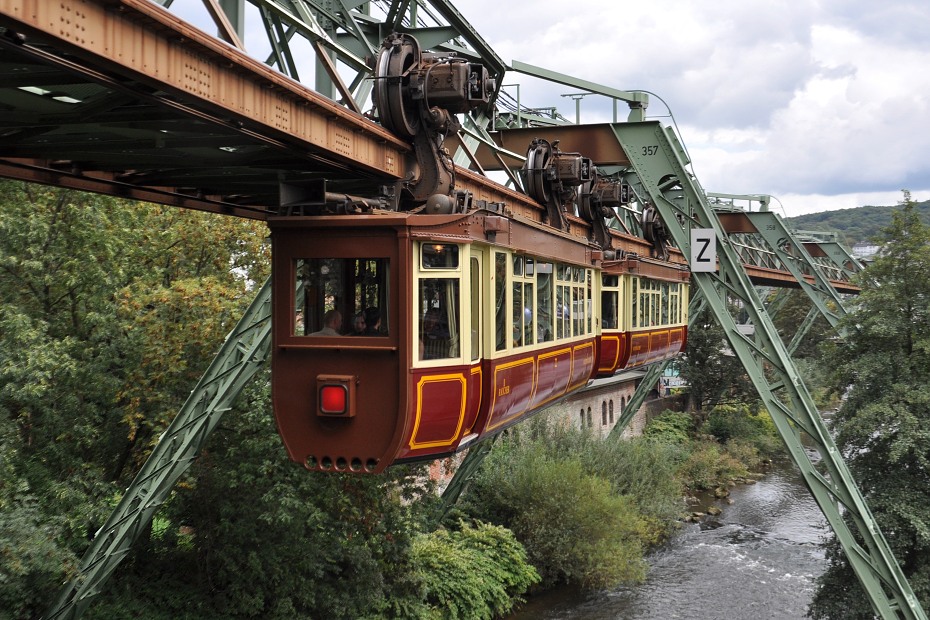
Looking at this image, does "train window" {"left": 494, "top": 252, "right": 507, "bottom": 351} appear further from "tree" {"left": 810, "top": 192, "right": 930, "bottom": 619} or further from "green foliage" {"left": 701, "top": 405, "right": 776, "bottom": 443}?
"green foliage" {"left": 701, "top": 405, "right": 776, "bottom": 443}

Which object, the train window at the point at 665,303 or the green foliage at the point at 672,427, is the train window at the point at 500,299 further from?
the green foliage at the point at 672,427

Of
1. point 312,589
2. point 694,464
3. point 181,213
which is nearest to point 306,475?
point 312,589

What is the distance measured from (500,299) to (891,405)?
11.2m

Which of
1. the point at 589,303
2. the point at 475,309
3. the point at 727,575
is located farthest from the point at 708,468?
the point at 475,309

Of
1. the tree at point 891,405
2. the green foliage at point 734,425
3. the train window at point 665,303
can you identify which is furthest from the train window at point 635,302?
the green foliage at point 734,425

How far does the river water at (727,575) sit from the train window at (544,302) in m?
12.9

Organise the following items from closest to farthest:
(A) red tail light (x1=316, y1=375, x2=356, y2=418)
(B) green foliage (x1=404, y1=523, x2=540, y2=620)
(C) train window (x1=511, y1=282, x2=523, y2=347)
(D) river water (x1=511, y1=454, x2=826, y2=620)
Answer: (A) red tail light (x1=316, y1=375, x2=356, y2=418) < (C) train window (x1=511, y1=282, x2=523, y2=347) < (B) green foliage (x1=404, y1=523, x2=540, y2=620) < (D) river water (x1=511, y1=454, x2=826, y2=620)

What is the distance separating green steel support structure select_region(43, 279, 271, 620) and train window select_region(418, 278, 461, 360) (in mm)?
3927

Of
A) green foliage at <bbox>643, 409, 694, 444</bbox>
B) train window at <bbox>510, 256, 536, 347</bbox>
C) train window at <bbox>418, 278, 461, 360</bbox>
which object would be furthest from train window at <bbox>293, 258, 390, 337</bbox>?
green foliage at <bbox>643, 409, 694, 444</bbox>

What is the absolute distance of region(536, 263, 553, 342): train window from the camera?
28.8 feet

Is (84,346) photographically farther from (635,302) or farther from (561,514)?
(561,514)

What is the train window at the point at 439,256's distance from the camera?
603 cm

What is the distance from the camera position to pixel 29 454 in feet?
41.0

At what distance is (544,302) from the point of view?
9094mm
